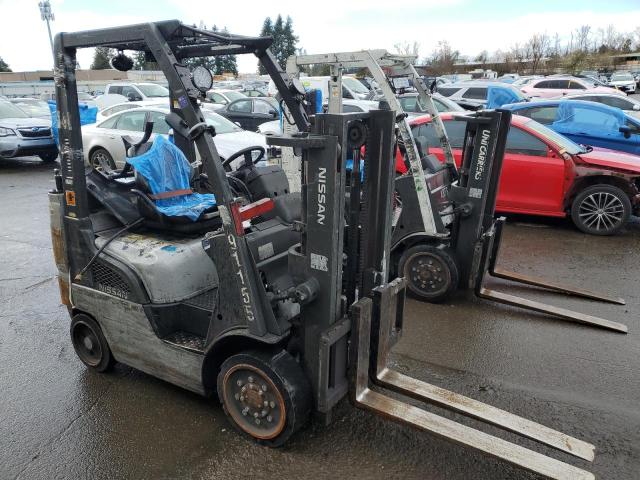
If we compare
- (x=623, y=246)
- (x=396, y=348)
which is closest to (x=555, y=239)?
(x=623, y=246)

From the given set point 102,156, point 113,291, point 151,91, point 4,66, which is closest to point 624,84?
point 151,91

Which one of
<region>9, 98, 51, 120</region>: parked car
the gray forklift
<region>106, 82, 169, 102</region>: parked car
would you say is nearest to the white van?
<region>106, 82, 169, 102</region>: parked car

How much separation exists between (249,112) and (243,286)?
1326cm

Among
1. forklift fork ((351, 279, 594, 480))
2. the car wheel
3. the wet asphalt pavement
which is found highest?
forklift fork ((351, 279, 594, 480))

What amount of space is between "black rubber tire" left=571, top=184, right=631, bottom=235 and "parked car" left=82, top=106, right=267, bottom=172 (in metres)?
6.04

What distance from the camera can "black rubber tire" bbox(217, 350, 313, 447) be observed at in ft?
9.20

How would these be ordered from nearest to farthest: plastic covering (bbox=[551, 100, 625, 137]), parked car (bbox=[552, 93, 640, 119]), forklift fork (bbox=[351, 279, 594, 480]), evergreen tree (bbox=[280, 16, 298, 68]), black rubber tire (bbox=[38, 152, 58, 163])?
forklift fork (bbox=[351, 279, 594, 480])
plastic covering (bbox=[551, 100, 625, 137])
black rubber tire (bbox=[38, 152, 58, 163])
parked car (bbox=[552, 93, 640, 119])
evergreen tree (bbox=[280, 16, 298, 68])

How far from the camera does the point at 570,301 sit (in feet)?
17.1

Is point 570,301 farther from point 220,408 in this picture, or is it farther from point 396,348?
point 220,408

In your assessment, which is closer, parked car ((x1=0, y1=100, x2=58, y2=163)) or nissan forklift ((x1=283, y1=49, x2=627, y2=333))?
nissan forklift ((x1=283, y1=49, x2=627, y2=333))

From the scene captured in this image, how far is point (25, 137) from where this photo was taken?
41.6ft

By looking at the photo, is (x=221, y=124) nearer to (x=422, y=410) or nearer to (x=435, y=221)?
(x=435, y=221)

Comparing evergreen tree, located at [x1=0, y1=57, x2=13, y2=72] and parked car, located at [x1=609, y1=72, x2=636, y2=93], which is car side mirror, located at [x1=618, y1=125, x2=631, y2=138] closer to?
parked car, located at [x1=609, y1=72, x2=636, y2=93]

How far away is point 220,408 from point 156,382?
65 centimetres
